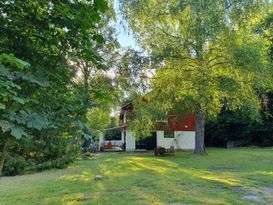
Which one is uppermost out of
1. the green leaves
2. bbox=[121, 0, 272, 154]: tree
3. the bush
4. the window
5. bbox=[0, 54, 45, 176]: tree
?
bbox=[121, 0, 272, 154]: tree

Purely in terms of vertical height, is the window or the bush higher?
the window

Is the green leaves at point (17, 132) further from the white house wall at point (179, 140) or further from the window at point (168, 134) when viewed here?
the window at point (168, 134)

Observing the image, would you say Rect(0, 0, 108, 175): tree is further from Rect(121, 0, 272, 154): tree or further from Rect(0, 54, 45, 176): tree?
Rect(121, 0, 272, 154): tree

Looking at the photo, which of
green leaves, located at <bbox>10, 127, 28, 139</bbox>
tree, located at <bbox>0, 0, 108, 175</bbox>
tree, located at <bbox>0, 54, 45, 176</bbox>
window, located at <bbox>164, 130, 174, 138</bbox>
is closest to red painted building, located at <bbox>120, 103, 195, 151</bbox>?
window, located at <bbox>164, 130, 174, 138</bbox>

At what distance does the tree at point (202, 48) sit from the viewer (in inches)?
626

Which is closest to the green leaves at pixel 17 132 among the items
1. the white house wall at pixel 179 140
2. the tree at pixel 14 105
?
the tree at pixel 14 105

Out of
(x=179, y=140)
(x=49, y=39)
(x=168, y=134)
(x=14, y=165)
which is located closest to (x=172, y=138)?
(x=168, y=134)

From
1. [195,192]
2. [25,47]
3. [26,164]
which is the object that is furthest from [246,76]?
[25,47]

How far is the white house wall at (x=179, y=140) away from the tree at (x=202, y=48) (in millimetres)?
11385

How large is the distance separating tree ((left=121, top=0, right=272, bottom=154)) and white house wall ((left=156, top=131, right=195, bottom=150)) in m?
11.4

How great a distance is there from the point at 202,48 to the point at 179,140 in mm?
15214

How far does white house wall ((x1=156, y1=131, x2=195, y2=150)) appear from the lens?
1258 inches

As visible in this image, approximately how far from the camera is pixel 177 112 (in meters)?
24.2

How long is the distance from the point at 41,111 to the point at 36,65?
46 cm
